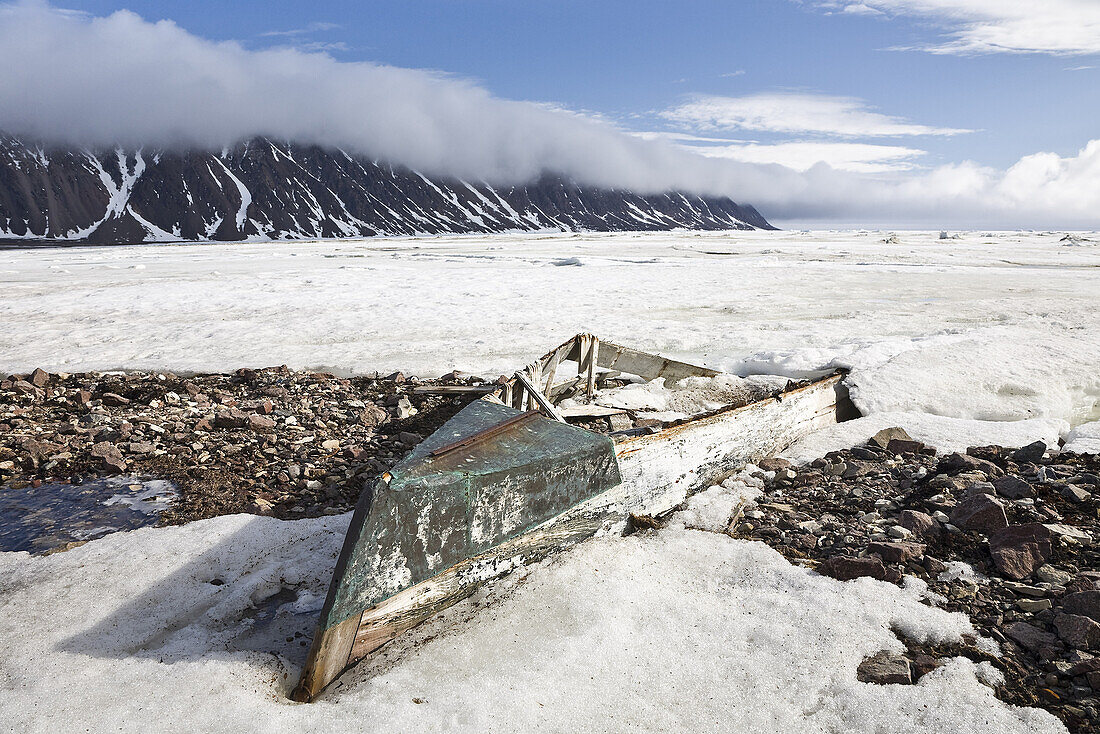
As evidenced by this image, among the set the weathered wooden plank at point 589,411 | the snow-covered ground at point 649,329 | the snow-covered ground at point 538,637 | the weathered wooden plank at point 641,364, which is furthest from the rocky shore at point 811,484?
the weathered wooden plank at point 641,364

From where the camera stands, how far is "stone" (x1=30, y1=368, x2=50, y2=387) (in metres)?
8.02

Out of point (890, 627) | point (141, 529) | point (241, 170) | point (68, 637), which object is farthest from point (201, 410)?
point (241, 170)

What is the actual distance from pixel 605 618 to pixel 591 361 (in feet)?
14.0

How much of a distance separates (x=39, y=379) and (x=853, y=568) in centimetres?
913

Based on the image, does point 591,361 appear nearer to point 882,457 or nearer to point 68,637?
point 882,457

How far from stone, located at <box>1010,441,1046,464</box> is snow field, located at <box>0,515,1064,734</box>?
2.37 m

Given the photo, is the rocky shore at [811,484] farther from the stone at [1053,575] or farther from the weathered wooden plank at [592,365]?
the weathered wooden plank at [592,365]

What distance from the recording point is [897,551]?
147 inches

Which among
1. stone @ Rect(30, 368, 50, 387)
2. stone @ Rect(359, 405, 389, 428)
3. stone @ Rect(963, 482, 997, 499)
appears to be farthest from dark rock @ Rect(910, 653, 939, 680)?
stone @ Rect(30, 368, 50, 387)

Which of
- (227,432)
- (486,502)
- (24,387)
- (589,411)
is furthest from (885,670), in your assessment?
(24,387)

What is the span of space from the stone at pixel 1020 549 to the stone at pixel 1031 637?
475 mm

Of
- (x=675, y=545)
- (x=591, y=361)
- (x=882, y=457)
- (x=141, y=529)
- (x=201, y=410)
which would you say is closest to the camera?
(x=675, y=545)

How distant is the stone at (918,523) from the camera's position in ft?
13.2

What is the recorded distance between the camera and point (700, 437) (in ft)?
15.8
